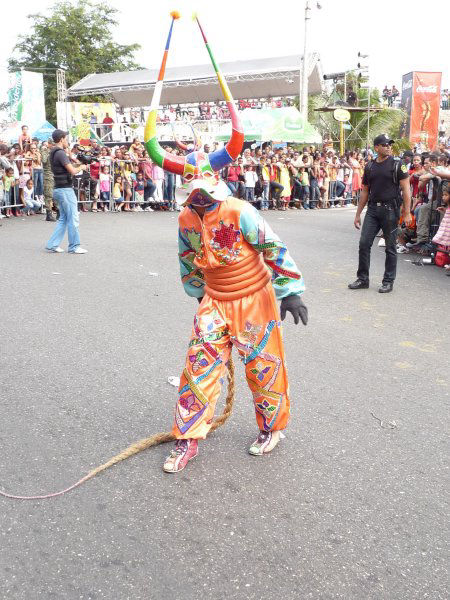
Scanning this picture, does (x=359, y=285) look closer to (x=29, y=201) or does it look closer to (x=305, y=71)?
(x=29, y=201)

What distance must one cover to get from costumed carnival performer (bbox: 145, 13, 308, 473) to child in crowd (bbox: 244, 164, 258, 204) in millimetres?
15271

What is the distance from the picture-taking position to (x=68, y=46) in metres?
44.6

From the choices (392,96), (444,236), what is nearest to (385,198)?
(444,236)

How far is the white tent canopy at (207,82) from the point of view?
31.2 m

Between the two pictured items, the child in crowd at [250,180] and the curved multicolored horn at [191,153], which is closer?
the curved multicolored horn at [191,153]

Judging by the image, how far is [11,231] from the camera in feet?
41.3

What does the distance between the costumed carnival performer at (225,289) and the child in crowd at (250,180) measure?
15.3 meters

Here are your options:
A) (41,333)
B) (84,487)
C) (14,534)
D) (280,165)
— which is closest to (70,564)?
(14,534)

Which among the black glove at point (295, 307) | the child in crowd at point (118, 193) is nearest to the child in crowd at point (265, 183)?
the child in crowd at point (118, 193)

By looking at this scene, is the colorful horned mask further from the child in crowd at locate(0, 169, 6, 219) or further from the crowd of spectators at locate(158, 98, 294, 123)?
the crowd of spectators at locate(158, 98, 294, 123)

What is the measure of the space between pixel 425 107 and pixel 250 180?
34.7 feet

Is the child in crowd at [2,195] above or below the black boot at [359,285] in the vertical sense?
above

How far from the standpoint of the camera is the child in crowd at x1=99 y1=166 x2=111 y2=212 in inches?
675

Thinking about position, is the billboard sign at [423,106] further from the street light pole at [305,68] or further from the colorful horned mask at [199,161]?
the colorful horned mask at [199,161]
